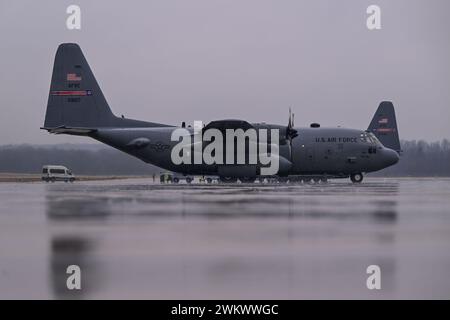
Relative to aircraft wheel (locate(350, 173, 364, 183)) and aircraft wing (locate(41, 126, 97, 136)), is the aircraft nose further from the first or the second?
aircraft wing (locate(41, 126, 97, 136))

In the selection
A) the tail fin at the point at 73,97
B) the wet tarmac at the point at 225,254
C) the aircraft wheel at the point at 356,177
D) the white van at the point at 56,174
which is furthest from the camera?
the white van at the point at 56,174

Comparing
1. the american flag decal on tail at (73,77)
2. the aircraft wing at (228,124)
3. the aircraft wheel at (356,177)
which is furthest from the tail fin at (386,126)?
the american flag decal on tail at (73,77)

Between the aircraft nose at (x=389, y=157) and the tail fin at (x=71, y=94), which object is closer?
the tail fin at (x=71, y=94)

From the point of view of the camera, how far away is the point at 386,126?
64.3m

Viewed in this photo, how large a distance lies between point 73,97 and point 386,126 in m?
39.0

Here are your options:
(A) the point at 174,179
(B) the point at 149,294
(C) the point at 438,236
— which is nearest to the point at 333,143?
(A) the point at 174,179

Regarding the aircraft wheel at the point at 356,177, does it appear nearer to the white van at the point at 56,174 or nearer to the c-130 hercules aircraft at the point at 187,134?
the c-130 hercules aircraft at the point at 187,134

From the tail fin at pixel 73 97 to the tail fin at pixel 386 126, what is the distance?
118 feet

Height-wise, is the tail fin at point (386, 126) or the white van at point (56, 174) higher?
the tail fin at point (386, 126)

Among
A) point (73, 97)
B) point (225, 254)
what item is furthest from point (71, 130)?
point (225, 254)

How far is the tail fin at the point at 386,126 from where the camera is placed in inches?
2522

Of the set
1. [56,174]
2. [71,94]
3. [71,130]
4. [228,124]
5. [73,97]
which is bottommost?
[56,174]

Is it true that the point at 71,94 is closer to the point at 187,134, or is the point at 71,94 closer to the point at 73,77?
the point at 73,77

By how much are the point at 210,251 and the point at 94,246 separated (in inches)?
85.2
